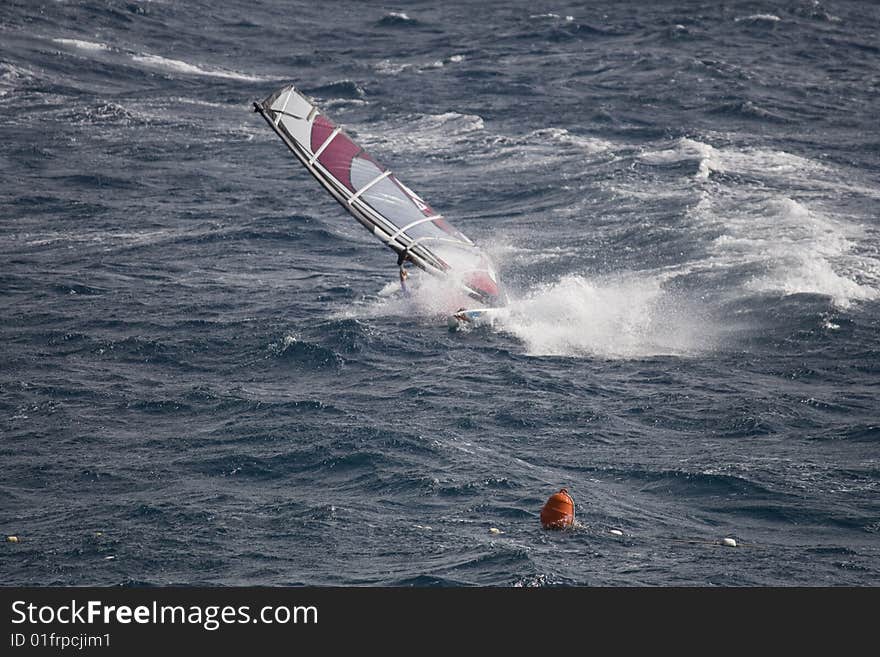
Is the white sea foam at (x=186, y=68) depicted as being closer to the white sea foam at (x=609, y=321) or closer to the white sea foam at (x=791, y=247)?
the white sea foam at (x=791, y=247)

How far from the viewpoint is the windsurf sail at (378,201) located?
37875 mm

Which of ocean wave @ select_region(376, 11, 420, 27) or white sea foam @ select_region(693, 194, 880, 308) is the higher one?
ocean wave @ select_region(376, 11, 420, 27)

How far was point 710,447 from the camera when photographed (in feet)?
96.4

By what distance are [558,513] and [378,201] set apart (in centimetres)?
1727

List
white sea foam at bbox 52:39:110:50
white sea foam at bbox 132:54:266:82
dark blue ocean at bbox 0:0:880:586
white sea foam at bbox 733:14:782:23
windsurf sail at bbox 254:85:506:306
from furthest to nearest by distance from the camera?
white sea foam at bbox 733:14:782:23 → white sea foam at bbox 52:39:110:50 → white sea foam at bbox 132:54:266:82 → windsurf sail at bbox 254:85:506:306 → dark blue ocean at bbox 0:0:880:586

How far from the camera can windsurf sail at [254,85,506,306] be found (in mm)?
37875

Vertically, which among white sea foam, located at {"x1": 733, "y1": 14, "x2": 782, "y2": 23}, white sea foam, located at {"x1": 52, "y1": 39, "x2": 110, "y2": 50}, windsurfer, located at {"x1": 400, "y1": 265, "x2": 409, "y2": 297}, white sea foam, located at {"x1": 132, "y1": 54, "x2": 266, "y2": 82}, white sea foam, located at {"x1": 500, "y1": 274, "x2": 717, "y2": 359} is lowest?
white sea foam, located at {"x1": 500, "y1": 274, "x2": 717, "y2": 359}

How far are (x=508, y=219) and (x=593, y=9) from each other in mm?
42668

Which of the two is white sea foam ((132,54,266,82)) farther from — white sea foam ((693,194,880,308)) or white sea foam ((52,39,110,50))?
white sea foam ((693,194,880,308))

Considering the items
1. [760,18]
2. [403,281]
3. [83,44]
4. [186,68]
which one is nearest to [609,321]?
[403,281]

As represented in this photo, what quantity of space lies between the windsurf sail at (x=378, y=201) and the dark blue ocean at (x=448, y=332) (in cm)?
177

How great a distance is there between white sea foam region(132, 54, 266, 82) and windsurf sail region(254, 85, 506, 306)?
28.7 m

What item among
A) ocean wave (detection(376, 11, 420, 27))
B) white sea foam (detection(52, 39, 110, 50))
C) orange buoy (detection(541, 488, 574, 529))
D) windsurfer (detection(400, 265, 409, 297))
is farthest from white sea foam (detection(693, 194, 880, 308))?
ocean wave (detection(376, 11, 420, 27))

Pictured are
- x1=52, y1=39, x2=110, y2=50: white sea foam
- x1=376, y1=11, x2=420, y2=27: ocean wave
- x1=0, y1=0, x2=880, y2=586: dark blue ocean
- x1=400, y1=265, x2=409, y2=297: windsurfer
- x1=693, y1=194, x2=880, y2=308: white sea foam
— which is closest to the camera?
x1=0, y1=0, x2=880, y2=586: dark blue ocean
